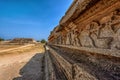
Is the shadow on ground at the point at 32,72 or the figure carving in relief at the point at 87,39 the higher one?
the figure carving in relief at the point at 87,39

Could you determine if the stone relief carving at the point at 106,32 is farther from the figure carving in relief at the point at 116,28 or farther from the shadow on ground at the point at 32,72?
the shadow on ground at the point at 32,72

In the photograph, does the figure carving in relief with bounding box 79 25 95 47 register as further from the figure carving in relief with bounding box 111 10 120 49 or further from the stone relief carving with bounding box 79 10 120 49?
the figure carving in relief with bounding box 111 10 120 49

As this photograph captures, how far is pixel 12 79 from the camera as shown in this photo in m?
5.06

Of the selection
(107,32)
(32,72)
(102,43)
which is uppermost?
(107,32)

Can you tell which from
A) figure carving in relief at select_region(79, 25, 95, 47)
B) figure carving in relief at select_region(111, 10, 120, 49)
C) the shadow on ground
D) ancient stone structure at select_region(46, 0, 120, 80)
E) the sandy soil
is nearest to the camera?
ancient stone structure at select_region(46, 0, 120, 80)

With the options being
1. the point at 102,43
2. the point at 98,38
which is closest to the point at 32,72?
the point at 98,38

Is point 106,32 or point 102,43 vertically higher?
point 106,32

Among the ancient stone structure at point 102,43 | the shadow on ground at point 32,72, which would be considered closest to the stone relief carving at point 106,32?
the ancient stone structure at point 102,43

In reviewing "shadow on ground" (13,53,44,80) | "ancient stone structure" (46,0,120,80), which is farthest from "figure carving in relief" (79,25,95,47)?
"shadow on ground" (13,53,44,80)

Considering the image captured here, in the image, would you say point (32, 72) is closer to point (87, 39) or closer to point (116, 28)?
point (87, 39)

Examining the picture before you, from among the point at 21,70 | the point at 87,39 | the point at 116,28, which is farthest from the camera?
the point at 21,70

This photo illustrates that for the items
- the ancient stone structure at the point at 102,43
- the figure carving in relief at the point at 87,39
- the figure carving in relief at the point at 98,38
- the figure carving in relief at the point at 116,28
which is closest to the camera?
the ancient stone structure at the point at 102,43

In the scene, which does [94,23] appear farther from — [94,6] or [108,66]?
[108,66]

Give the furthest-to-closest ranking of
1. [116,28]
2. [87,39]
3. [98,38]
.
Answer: [87,39] → [98,38] → [116,28]
